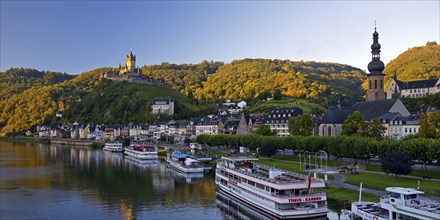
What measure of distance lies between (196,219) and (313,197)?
11.3 metres

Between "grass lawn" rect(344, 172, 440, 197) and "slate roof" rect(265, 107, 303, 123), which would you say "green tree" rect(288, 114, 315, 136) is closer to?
"slate roof" rect(265, 107, 303, 123)

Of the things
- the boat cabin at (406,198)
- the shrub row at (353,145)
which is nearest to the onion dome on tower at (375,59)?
the shrub row at (353,145)

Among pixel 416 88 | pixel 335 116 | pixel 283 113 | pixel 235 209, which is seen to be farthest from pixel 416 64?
pixel 235 209

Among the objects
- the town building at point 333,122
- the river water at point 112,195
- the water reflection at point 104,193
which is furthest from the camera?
the town building at point 333,122

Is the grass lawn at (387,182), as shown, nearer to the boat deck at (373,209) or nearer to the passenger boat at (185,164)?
the boat deck at (373,209)

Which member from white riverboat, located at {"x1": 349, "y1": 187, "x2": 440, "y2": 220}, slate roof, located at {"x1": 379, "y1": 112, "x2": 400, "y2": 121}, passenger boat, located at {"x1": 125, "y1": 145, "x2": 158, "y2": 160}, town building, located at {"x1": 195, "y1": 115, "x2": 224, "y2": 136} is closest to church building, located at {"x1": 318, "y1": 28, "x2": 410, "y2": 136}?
slate roof, located at {"x1": 379, "y1": 112, "x2": 400, "y2": 121}

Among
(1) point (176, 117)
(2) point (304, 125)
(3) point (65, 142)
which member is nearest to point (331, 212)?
(2) point (304, 125)

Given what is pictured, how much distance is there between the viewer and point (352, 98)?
17200 centimetres

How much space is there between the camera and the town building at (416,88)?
360ft

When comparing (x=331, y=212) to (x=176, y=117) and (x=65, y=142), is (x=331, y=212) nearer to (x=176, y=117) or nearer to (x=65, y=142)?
(x=176, y=117)

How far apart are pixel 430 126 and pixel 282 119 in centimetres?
5085

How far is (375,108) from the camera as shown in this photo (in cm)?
8931

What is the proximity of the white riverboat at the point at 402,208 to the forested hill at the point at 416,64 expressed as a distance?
120 meters

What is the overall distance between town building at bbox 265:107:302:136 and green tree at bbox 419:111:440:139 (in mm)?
45476
